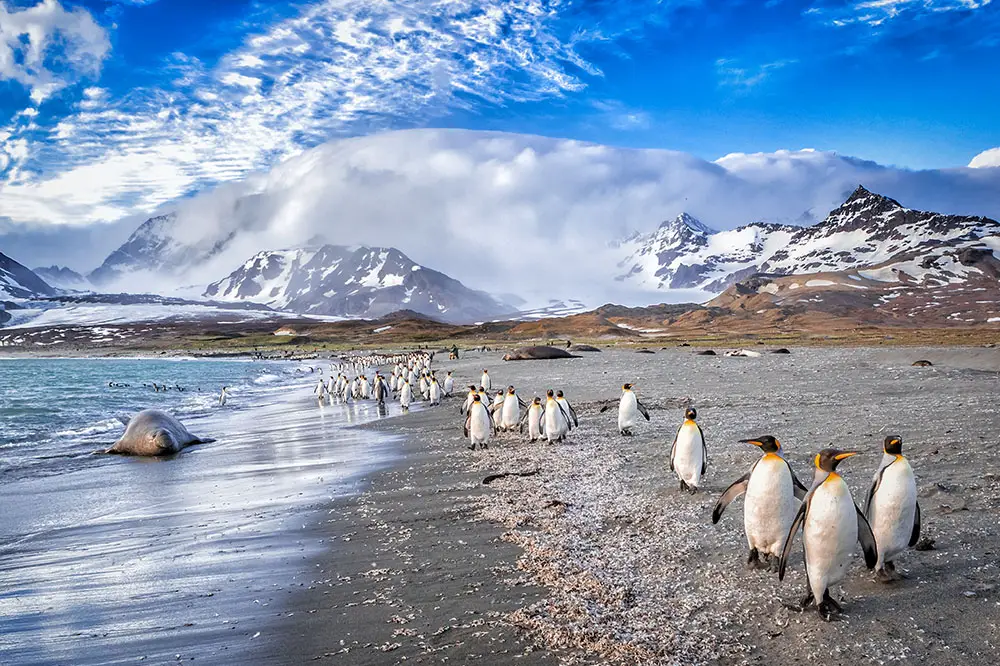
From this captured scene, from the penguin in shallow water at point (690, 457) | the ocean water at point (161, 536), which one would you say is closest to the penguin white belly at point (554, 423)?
the ocean water at point (161, 536)

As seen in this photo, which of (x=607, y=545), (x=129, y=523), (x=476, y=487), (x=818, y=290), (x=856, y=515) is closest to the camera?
(x=856, y=515)

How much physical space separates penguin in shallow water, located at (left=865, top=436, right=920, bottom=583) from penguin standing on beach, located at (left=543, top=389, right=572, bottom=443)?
764 centimetres

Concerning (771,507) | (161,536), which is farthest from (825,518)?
(161,536)

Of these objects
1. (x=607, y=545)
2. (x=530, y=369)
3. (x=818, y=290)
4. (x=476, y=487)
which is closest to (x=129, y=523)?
(x=476, y=487)

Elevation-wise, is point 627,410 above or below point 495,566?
above

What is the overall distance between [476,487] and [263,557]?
3298 mm

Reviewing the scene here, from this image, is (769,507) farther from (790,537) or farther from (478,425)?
(478,425)

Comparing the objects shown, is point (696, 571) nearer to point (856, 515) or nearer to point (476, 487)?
point (856, 515)

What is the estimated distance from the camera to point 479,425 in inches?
499

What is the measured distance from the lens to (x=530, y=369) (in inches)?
1316

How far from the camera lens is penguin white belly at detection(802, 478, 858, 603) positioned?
4.67 metres

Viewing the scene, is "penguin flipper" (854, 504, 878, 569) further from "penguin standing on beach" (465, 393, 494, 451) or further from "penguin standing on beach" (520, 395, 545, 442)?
"penguin standing on beach" (520, 395, 545, 442)

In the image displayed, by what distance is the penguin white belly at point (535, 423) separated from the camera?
13.2 metres

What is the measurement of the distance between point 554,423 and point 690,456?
190 inches
